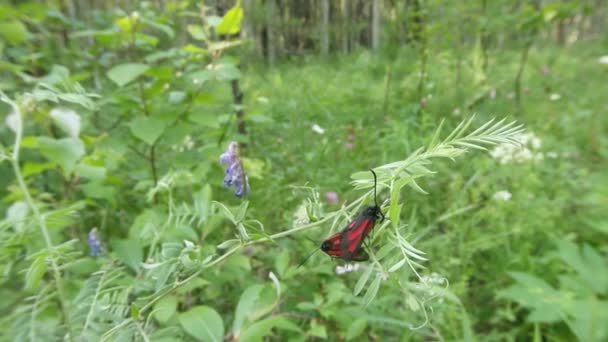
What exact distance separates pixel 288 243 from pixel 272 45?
1.60 metres

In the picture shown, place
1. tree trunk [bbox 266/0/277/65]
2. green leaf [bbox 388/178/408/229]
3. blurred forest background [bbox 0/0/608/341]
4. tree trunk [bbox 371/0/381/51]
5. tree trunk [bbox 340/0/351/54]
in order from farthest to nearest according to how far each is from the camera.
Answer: tree trunk [bbox 371/0/381/51] < tree trunk [bbox 340/0/351/54] < tree trunk [bbox 266/0/277/65] < blurred forest background [bbox 0/0/608/341] < green leaf [bbox 388/178/408/229]

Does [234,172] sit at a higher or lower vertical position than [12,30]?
lower

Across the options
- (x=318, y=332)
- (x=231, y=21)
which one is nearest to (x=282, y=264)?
(x=318, y=332)

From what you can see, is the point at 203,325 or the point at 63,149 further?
the point at 63,149

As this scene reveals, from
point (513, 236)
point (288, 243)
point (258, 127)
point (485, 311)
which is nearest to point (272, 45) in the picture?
point (258, 127)

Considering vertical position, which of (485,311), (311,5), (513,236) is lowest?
(485,311)

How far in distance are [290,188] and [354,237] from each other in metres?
0.99

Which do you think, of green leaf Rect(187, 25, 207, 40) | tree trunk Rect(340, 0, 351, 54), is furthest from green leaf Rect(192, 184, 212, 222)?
tree trunk Rect(340, 0, 351, 54)

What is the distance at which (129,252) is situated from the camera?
3.18 feet

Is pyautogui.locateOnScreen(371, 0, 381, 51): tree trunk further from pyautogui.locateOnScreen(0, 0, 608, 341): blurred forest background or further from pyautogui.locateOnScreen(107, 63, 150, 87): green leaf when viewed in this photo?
pyautogui.locateOnScreen(107, 63, 150, 87): green leaf

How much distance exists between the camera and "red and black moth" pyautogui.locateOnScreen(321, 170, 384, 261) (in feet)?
1.63

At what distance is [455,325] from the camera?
1.15 metres

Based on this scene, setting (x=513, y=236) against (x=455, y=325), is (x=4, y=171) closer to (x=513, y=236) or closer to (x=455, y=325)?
(x=455, y=325)

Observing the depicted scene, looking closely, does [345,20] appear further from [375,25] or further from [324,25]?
[375,25]
